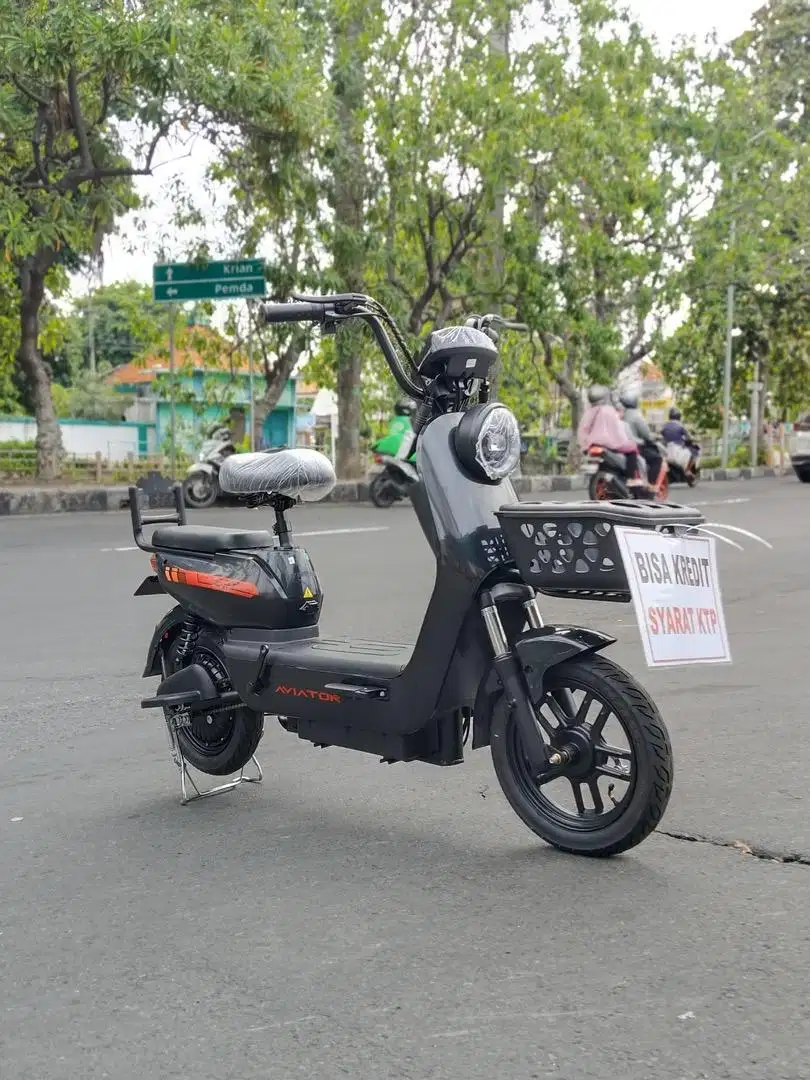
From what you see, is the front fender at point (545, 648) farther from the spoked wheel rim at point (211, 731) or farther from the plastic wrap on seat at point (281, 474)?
the spoked wheel rim at point (211, 731)

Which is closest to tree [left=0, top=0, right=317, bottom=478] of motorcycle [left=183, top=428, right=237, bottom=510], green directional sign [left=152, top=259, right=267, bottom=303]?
green directional sign [left=152, top=259, right=267, bottom=303]

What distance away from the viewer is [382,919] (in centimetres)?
333

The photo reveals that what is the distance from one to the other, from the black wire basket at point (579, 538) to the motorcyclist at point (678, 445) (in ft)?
80.4

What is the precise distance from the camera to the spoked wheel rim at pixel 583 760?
366 cm

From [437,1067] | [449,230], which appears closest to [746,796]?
[437,1067]

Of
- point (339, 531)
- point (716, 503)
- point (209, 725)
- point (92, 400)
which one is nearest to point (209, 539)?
point (209, 725)

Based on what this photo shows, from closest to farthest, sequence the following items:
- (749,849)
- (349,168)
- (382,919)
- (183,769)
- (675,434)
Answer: (382,919), (749,849), (183,769), (349,168), (675,434)

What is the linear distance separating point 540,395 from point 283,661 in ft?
107

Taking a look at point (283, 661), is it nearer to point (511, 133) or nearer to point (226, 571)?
point (226, 571)

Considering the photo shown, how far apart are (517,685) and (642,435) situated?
1462 cm

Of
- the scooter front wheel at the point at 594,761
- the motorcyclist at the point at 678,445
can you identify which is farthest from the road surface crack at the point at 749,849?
the motorcyclist at the point at 678,445

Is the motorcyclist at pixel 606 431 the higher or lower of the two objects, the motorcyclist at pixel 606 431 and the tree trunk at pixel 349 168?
the lower

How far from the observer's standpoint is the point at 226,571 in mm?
4434

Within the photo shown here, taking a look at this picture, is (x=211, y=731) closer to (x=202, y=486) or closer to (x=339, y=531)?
(x=339, y=531)
